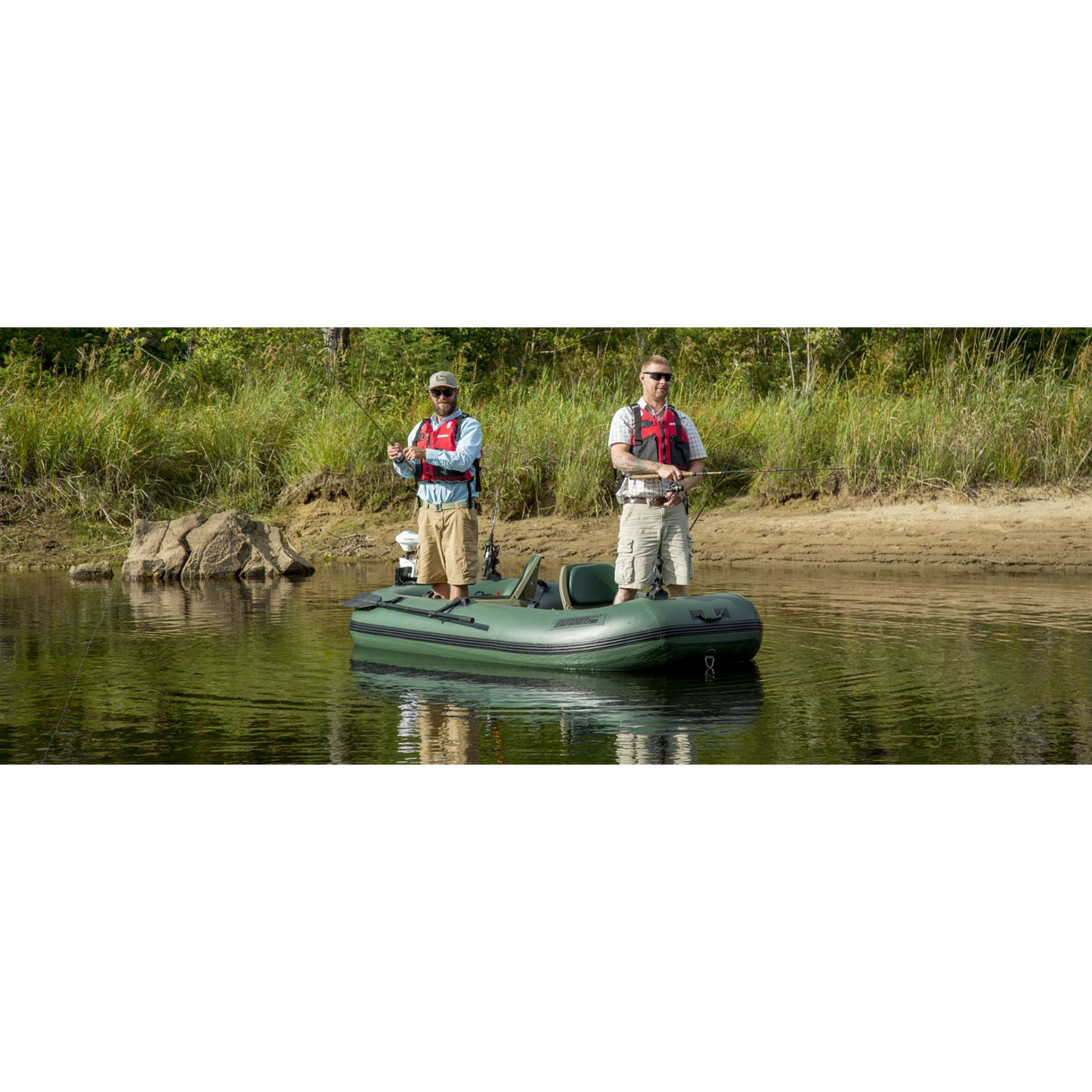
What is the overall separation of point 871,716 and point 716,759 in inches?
49.7

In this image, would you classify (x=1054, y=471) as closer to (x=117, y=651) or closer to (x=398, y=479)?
(x=398, y=479)

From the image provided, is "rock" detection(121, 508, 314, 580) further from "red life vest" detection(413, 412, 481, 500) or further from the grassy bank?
"red life vest" detection(413, 412, 481, 500)

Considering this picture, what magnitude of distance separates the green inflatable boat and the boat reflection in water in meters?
0.10

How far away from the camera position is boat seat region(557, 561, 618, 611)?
8.98m

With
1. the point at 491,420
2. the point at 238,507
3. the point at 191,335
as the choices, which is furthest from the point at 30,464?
the point at 191,335

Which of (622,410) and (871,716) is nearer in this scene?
(871,716)

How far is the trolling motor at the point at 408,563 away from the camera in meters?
9.73

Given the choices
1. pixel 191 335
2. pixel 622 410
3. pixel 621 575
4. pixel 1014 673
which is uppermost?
pixel 191 335

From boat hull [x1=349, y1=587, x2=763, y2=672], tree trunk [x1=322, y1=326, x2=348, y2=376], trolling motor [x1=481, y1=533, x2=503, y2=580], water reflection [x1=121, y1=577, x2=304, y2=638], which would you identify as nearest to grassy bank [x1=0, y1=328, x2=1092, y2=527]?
tree trunk [x1=322, y1=326, x2=348, y2=376]

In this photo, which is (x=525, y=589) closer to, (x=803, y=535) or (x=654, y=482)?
(x=654, y=482)

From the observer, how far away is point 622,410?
832 cm

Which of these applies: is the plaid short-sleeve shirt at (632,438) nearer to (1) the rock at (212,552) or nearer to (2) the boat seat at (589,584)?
(2) the boat seat at (589,584)

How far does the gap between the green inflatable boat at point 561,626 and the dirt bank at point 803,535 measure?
4.95 metres

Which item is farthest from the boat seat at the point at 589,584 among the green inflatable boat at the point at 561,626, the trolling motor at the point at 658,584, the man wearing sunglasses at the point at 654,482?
the trolling motor at the point at 658,584
